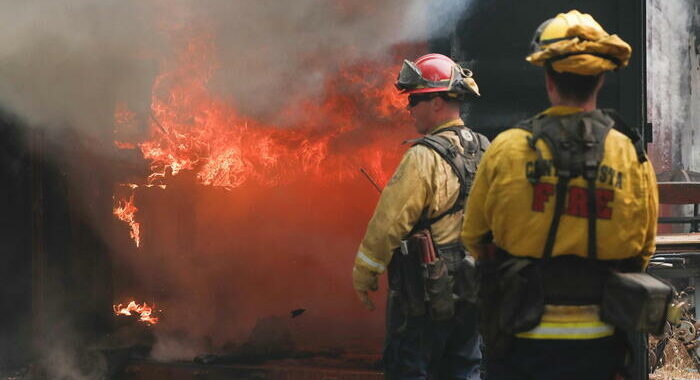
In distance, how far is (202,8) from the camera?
7.94 meters

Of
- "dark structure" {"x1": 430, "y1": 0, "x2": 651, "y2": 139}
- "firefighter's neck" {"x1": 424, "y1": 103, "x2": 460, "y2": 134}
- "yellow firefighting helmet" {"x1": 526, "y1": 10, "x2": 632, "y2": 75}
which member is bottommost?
"firefighter's neck" {"x1": 424, "y1": 103, "x2": 460, "y2": 134}

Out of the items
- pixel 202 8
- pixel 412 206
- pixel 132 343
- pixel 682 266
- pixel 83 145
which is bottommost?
pixel 132 343

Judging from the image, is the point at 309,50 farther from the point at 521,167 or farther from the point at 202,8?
the point at 521,167

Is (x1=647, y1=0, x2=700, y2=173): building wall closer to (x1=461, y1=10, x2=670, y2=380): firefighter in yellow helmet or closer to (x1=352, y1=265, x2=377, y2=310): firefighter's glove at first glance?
(x1=352, y1=265, x2=377, y2=310): firefighter's glove

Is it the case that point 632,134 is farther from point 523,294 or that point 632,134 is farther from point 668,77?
point 668,77

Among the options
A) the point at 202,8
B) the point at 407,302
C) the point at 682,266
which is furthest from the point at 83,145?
the point at 682,266

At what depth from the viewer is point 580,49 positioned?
108 inches

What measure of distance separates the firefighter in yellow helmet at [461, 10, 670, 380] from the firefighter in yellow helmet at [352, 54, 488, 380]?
1.14 metres

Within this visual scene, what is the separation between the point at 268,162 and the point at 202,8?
Answer: 1.71 meters

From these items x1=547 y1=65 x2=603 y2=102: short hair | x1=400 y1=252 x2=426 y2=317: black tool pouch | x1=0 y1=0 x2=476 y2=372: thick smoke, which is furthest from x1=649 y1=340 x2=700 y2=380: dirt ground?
x1=547 y1=65 x2=603 y2=102: short hair

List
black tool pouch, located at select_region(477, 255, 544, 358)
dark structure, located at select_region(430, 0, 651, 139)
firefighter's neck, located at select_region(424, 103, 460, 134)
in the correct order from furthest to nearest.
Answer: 1. dark structure, located at select_region(430, 0, 651, 139)
2. firefighter's neck, located at select_region(424, 103, 460, 134)
3. black tool pouch, located at select_region(477, 255, 544, 358)

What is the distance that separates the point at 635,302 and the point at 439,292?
5.08 ft

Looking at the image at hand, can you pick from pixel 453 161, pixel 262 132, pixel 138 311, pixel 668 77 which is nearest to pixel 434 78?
pixel 453 161

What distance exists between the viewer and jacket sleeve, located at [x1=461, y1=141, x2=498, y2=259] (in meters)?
2.85
